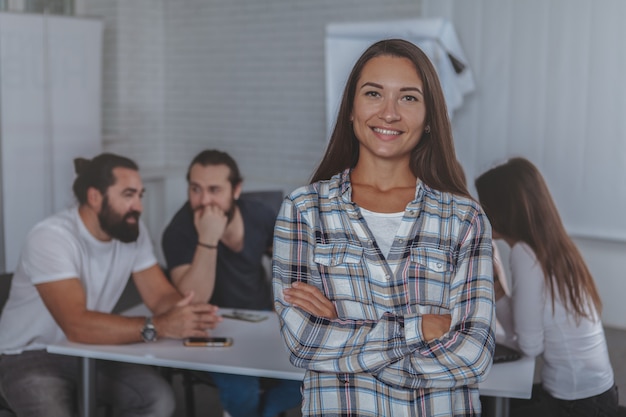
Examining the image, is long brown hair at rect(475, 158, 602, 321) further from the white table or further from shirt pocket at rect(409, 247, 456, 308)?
shirt pocket at rect(409, 247, 456, 308)

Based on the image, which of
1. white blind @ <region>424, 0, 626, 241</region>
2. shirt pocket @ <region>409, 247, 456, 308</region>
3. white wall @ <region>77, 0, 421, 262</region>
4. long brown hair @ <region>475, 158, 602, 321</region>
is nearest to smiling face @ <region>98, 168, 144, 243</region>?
long brown hair @ <region>475, 158, 602, 321</region>

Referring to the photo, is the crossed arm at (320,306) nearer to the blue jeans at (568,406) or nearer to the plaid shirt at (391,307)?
the plaid shirt at (391,307)

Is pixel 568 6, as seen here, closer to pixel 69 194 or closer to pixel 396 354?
pixel 69 194

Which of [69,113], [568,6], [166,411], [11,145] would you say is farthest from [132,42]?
[166,411]

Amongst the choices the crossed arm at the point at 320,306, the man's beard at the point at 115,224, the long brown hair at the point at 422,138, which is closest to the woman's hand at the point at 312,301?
the crossed arm at the point at 320,306

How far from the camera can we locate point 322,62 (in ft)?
19.1

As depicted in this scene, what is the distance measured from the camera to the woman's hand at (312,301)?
1667 millimetres

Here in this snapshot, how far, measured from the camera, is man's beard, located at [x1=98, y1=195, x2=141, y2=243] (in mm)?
2934

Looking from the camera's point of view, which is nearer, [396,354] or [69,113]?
[396,354]

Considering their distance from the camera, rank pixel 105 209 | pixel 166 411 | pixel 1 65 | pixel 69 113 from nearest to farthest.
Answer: pixel 166 411 → pixel 105 209 → pixel 1 65 → pixel 69 113

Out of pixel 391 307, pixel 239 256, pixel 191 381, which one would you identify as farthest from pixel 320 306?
pixel 239 256

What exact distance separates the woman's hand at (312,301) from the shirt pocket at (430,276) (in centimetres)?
17

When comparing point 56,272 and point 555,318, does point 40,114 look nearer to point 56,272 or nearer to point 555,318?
point 56,272

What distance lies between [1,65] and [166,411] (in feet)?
9.05
